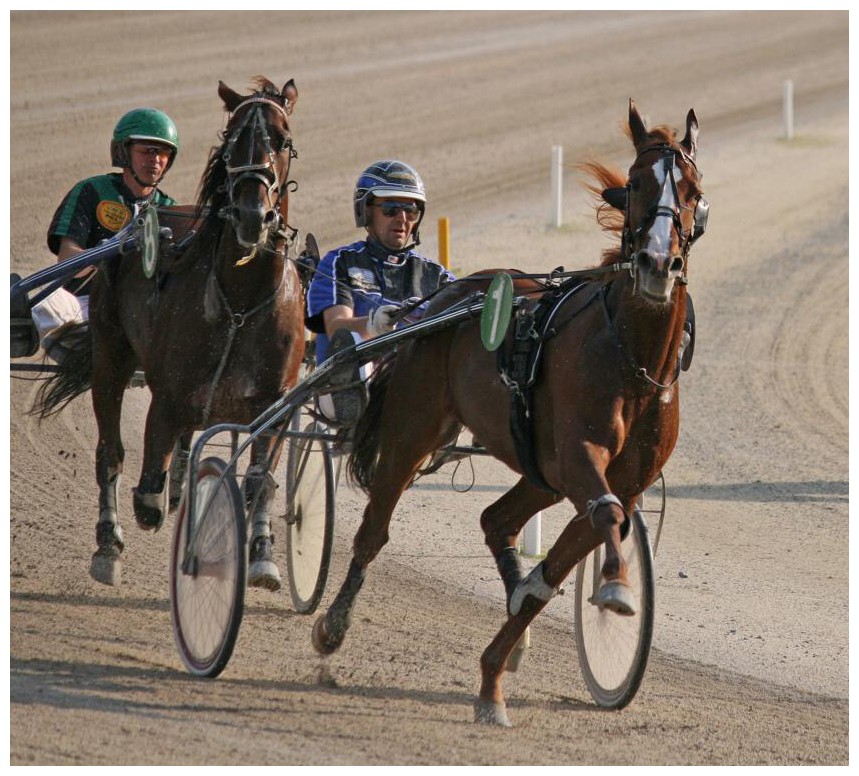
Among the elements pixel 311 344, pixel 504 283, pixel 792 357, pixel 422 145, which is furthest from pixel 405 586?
pixel 422 145

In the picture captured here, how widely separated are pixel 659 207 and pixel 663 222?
0.07 m

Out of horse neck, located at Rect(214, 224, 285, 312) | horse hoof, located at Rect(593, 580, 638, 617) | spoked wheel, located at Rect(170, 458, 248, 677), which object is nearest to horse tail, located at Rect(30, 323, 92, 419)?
horse neck, located at Rect(214, 224, 285, 312)

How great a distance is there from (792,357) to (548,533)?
5182 mm

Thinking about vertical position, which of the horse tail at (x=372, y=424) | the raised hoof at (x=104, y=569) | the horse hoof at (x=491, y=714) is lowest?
the horse hoof at (x=491, y=714)

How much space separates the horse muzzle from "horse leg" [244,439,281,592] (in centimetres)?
213

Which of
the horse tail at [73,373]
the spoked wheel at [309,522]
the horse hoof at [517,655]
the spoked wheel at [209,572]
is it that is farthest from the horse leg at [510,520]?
the horse tail at [73,373]

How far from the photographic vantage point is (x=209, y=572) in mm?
5730

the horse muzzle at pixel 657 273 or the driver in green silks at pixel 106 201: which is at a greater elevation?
the driver in green silks at pixel 106 201

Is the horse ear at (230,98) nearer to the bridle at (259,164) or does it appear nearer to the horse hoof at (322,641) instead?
the bridle at (259,164)

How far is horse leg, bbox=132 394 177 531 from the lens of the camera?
652 centimetres

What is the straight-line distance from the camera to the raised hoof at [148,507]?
21.6ft

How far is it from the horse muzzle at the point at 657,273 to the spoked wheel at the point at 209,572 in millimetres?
1825

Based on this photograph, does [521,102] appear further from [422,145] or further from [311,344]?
[311,344]

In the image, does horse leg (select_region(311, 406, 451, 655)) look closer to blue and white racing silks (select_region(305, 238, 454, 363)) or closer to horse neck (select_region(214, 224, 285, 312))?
blue and white racing silks (select_region(305, 238, 454, 363))
